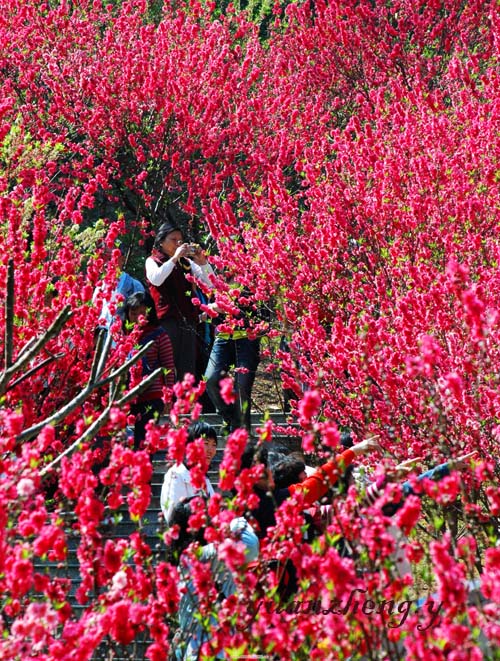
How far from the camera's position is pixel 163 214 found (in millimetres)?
14203

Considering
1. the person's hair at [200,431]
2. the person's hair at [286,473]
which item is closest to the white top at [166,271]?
the person's hair at [200,431]

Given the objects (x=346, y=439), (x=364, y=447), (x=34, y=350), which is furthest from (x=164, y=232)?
(x=34, y=350)

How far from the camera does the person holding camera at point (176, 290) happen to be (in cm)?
920

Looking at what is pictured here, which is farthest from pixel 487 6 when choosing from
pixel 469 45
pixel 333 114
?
pixel 333 114

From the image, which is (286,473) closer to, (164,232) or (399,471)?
(399,471)

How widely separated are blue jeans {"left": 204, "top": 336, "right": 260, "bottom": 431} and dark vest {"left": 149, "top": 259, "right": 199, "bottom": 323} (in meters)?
0.49

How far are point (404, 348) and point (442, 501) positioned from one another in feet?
10.1

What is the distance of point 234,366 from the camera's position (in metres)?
8.97

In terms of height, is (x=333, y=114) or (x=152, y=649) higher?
(x=333, y=114)

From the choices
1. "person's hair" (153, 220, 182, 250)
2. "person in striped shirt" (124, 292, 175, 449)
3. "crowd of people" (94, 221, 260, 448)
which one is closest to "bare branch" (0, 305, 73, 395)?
"person in striped shirt" (124, 292, 175, 449)

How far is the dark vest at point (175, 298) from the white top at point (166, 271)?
0.08 m

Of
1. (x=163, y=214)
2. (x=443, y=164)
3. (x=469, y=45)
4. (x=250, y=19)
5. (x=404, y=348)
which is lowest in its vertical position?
(x=404, y=348)

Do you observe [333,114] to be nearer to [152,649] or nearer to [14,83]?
[14,83]

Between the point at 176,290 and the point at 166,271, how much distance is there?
12.0 inches
